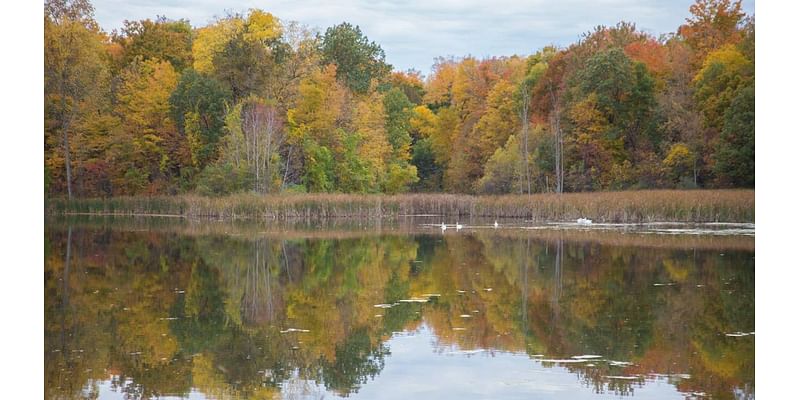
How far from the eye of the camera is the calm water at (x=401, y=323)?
25.9ft

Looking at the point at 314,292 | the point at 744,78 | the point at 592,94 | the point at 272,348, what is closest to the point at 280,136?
the point at 592,94

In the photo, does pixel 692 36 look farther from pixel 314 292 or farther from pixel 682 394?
pixel 682 394

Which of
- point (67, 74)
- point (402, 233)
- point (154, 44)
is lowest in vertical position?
point (402, 233)

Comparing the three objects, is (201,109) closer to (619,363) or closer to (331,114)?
(331,114)

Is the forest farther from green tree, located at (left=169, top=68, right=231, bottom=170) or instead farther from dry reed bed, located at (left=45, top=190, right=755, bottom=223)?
dry reed bed, located at (left=45, top=190, right=755, bottom=223)

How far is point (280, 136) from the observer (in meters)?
43.4

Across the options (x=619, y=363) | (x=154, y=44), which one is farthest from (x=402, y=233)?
(x=154, y=44)

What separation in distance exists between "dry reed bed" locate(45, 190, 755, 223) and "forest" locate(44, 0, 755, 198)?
1.66m

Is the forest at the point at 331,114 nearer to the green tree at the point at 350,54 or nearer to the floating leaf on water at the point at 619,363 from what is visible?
A: the green tree at the point at 350,54

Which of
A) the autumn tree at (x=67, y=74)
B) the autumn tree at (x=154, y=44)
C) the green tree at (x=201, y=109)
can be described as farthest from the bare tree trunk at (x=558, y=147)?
the autumn tree at (x=67, y=74)

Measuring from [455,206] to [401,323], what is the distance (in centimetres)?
2874

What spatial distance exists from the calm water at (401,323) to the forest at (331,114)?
69.5ft

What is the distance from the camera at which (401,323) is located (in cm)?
1074
